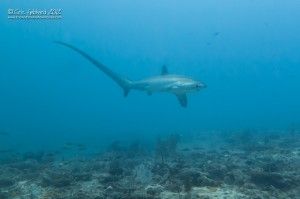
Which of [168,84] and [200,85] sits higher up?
[168,84]

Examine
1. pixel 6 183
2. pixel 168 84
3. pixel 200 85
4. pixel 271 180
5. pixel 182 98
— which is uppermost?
pixel 168 84

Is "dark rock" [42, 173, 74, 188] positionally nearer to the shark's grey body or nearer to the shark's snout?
the shark's grey body

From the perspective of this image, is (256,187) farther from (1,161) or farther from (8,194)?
(1,161)

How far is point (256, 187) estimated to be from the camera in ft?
39.3

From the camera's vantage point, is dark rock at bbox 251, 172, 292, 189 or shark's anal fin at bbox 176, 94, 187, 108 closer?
dark rock at bbox 251, 172, 292, 189

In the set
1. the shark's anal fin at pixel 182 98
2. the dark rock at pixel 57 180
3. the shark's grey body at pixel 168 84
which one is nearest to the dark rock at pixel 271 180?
the shark's grey body at pixel 168 84

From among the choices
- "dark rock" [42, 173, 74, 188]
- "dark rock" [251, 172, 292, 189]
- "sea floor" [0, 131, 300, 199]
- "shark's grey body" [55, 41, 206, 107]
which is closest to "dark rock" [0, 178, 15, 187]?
"sea floor" [0, 131, 300, 199]

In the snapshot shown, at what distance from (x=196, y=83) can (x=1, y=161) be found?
11938mm

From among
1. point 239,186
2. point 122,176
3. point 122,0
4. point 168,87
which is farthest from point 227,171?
point 122,0

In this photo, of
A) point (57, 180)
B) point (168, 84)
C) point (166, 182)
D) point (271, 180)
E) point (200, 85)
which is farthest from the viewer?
point (168, 84)

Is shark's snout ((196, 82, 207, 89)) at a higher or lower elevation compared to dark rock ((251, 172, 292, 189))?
higher

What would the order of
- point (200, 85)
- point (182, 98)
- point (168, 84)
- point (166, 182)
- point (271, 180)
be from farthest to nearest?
point (182, 98) → point (168, 84) → point (200, 85) → point (166, 182) → point (271, 180)

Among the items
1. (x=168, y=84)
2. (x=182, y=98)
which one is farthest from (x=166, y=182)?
(x=182, y=98)

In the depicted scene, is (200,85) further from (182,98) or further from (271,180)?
(271,180)
